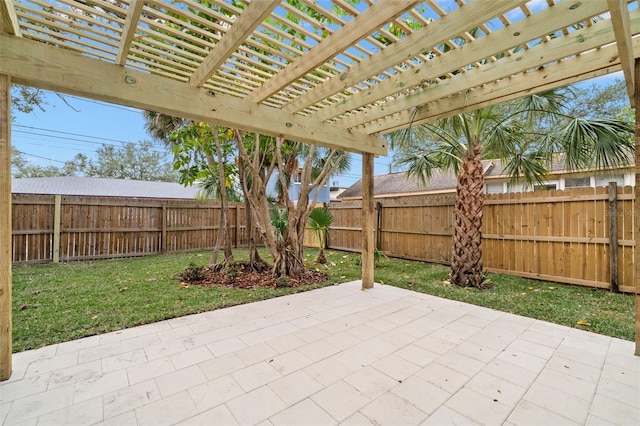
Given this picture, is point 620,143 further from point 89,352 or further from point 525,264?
point 89,352

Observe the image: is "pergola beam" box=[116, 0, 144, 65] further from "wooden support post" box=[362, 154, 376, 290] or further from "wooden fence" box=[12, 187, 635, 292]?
"wooden fence" box=[12, 187, 635, 292]

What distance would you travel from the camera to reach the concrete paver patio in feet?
5.43

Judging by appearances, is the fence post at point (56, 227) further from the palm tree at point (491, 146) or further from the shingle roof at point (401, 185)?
the shingle roof at point (401, 185)

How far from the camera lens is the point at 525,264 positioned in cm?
522

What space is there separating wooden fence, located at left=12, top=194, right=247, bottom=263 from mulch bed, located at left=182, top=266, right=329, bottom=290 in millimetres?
3548

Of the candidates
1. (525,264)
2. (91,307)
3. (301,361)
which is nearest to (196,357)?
(301,361)

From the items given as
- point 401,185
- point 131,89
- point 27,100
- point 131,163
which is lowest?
point 131,89

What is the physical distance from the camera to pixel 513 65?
7.84ft

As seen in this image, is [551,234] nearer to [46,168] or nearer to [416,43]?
[416,43]

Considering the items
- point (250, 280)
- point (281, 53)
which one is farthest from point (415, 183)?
point (281, 53)

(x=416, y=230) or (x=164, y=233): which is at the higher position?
(x=416, y=230)

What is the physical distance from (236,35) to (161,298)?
3.44 m

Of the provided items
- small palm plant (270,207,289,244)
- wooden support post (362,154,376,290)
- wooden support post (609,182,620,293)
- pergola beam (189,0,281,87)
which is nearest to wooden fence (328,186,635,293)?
wooden support post (609,182,620,293)

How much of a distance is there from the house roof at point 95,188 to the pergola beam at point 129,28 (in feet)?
40.1
